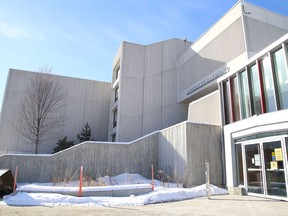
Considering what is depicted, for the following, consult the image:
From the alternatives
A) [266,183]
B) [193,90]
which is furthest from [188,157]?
[193,90]

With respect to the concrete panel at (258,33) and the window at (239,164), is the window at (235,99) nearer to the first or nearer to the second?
the window at (239,164)

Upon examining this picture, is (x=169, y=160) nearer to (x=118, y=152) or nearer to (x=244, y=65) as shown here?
(x=118, y=152)

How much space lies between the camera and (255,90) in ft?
38.4

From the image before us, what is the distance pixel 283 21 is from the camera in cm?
2019

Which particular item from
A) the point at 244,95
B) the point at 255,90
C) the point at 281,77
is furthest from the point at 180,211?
the point at 244,95

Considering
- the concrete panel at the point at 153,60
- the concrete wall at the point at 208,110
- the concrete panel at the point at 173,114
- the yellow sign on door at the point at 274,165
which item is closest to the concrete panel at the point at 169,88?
the concrete panel at the point at 173,114

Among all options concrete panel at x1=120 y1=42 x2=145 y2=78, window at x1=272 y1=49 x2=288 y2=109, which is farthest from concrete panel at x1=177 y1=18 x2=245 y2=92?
window at x1=272 y1=49 x2=288 y2=109

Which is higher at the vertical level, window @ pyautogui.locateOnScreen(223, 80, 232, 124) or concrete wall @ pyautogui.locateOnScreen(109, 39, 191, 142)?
concrete wall @ pyautogui.locateOnScreen(109, 39, 191, 142)

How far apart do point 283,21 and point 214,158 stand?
14776mm

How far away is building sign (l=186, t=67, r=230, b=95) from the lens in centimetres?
1940

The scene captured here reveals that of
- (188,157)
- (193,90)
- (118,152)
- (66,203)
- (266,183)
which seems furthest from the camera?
(193,90)

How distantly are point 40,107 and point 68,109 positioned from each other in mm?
4775

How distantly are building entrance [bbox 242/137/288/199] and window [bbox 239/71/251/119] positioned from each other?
1.71 m

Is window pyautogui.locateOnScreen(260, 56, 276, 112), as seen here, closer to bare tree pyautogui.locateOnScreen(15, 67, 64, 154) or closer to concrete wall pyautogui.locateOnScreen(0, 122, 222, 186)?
concrete wall pyautogui.locateOnScreen(0, 122, 222, 186)
